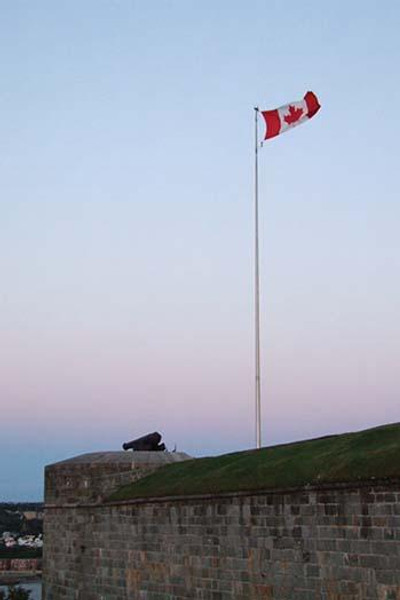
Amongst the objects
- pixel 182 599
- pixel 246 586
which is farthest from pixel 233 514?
pixel 182 599

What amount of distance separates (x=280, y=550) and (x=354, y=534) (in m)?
1.83

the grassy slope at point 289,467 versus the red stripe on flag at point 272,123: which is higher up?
the red stripe on flag at point 272,123

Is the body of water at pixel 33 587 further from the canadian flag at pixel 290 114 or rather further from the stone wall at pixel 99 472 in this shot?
the canadian flag at pixel 290 114

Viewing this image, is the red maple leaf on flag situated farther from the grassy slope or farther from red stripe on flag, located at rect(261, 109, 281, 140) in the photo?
the grassy slope

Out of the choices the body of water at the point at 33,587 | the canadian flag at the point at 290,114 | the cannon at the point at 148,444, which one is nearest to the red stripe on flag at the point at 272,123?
the canadian flag at the point at 290,114

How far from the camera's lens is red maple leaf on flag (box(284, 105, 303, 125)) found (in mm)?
24391

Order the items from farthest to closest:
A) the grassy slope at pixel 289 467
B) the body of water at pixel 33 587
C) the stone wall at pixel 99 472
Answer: the body of water at pixel 33 587, the stone wall at pixel 99 472, the grassy slope at pixel 289 467

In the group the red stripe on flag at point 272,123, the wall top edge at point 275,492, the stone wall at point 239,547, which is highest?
the red stripe on flag at point 272,123

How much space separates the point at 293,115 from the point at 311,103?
22.3 inches

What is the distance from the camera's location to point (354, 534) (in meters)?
13.5

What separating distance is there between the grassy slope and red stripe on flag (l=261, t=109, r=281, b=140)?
28.6 feet

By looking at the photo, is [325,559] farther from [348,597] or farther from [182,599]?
[182,599]

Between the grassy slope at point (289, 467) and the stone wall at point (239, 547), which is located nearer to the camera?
the stone wall at point (239, 547)

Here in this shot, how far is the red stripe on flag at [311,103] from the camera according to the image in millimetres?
24141
